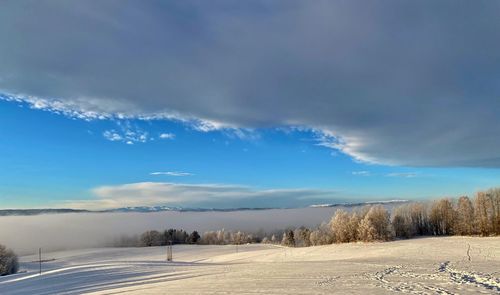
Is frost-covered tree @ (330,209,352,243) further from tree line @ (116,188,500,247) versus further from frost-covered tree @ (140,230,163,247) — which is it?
frost-covered tree @ (140,230,163,247)

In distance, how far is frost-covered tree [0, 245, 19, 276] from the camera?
86.6m

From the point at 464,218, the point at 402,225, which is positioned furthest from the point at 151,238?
the point at 464,218

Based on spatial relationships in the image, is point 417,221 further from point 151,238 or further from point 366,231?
point 151,238

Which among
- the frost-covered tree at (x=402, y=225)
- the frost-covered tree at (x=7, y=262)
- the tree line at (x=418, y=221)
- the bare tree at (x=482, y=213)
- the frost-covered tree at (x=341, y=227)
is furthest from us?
the frost-covered tree at (x=402, y=225)

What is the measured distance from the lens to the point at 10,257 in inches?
3676

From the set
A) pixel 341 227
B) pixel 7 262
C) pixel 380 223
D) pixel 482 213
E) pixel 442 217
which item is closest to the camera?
pixel 7 262

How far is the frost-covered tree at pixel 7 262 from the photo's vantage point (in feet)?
284

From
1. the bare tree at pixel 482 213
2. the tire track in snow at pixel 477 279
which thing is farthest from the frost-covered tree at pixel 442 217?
the tire track in snow at pixel 477 279

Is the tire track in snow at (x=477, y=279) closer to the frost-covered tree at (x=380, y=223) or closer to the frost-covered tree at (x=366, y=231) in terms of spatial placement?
the frost-covered tree at (x=366, y=231)

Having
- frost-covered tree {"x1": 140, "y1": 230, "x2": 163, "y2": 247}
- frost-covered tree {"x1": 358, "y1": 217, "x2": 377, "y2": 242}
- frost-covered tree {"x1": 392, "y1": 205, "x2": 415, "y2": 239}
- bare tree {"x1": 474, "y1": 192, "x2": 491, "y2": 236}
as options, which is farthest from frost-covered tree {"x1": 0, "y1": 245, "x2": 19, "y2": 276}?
bare tree {"x1": 474, "y1": 192, "x2": 491, "y2": 236}

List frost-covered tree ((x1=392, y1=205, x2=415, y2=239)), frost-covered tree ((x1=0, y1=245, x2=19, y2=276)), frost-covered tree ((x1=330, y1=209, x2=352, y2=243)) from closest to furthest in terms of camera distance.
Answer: frost-covered tree ((x1=0, y1=245, x2=19, y2=276)), frost-covered tree ((x1=330, y1=209, x2=352, y2=243)), frost-covered tree ((x1=392, y1=205, x2=415, y2=239))

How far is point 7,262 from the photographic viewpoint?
3511 inches

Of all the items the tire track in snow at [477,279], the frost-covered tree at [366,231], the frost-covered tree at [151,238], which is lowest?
the frost-covered tree at [151,238]

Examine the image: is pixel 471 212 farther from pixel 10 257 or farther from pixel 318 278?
pixel 10 257
